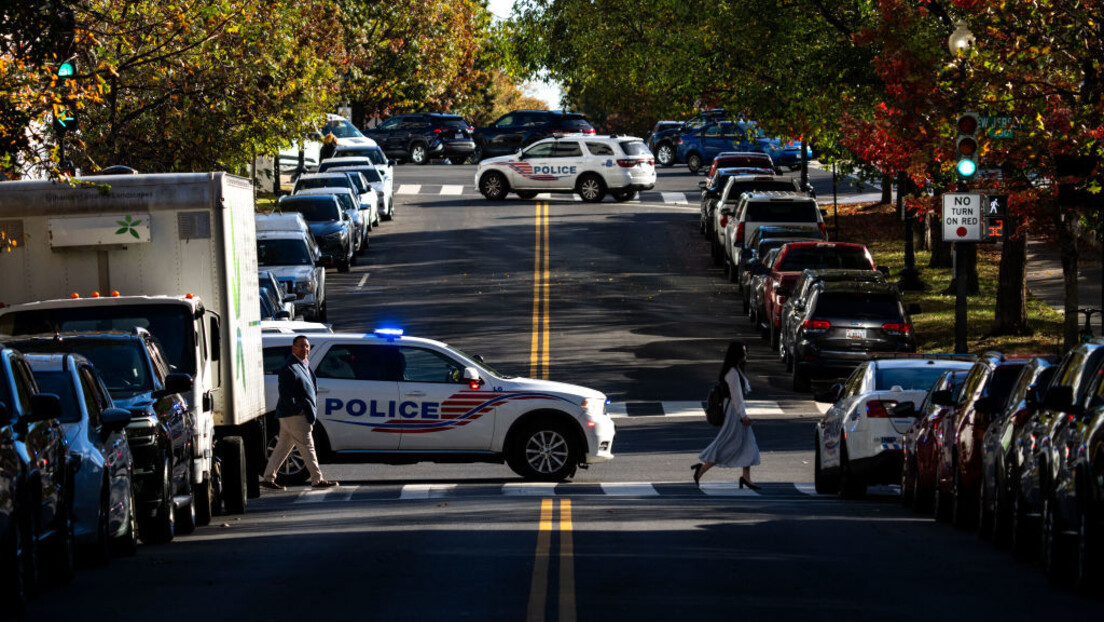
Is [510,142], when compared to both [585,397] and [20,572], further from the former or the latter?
[20,572]

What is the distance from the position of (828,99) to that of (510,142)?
120 feet

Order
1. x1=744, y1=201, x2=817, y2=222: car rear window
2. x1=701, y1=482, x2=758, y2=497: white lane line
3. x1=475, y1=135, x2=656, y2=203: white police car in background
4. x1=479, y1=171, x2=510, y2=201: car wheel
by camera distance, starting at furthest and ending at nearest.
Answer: x1=479, y1=171, x2=510, y2=201: car wheel
x1=475, y1=135, x2=656, y2=203: white police car in background
x1=744, y1=201, x2=817, y2=222: car rear window
x1=701, y1=482, x2=758, y2=497: white lane line

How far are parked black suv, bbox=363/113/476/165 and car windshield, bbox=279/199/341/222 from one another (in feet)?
88.4

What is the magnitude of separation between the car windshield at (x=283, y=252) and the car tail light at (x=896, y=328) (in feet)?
37.1

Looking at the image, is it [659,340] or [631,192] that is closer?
[659,340]

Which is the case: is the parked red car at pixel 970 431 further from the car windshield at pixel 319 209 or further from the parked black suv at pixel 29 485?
the car windshield at pixel 319 209

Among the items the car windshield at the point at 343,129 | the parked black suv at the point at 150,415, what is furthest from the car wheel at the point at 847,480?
the car windshield at the point at 343,129

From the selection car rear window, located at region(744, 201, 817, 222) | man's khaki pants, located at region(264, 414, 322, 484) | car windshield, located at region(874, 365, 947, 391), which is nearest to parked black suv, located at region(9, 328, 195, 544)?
man's khaki pants, located at region(264, 414, 322, 484)

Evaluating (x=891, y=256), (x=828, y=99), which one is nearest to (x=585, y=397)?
(x=828, y=99)

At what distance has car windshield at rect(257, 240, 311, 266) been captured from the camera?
3453 centimetres

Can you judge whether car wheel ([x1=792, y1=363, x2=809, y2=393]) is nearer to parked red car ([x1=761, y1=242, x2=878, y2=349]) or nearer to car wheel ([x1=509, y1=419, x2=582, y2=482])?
parked red car ([x1=761, y1=242, x2=878, y2=349])

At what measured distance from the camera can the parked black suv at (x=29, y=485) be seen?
1090cm

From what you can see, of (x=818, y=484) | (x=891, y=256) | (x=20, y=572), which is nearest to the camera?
(x=20, y=572)

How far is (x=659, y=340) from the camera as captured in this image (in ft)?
117
